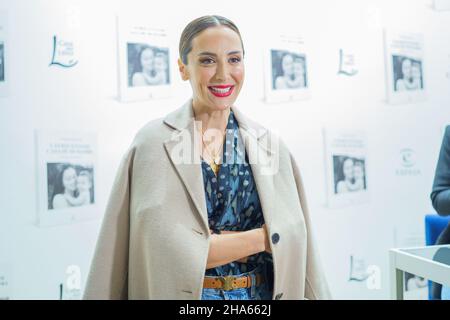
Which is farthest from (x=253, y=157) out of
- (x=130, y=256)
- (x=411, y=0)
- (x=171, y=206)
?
(x=411, y=0)

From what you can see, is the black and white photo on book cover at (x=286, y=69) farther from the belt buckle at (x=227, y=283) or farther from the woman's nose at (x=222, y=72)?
the belt buckle at (x=227, y=283)

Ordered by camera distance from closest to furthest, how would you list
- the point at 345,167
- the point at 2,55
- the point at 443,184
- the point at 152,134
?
the point at 152,134, the point at 2,55, the point at 443,184, the point at 345,167

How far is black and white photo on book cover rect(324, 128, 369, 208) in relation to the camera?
319 cm

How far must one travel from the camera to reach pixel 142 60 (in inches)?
105

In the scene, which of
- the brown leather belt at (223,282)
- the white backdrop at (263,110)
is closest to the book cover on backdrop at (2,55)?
the white backdrop at (263,110)

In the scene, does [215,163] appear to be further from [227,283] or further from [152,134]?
[227,283]

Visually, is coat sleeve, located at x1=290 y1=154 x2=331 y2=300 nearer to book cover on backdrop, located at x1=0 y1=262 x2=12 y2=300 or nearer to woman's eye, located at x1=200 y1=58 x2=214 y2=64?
woman's eye, located at x1=200 y1=58 x2=214 y2=64

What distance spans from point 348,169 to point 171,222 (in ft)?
6.06

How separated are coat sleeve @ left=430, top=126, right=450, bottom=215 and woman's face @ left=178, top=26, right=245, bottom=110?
1293 millimetres

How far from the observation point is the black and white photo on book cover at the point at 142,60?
2.61 m

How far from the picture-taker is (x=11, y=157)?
7.79 feet

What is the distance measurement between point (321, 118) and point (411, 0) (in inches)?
39.2

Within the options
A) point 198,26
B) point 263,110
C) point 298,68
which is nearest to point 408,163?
point 298,68

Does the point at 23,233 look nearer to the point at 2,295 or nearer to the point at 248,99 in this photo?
the point at 2,295
